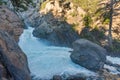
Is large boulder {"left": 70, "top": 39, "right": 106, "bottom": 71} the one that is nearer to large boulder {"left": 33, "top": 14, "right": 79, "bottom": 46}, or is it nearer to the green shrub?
large boulder {"left": 33, "top": 14, "right": 79, "bottom": 46}

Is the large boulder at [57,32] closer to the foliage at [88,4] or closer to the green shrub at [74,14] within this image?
the green shrub at [74,14]

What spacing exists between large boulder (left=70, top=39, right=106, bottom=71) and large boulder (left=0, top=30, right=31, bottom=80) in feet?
47.4

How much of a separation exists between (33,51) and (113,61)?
28.3ft

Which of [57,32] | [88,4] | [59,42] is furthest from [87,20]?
[59,42]

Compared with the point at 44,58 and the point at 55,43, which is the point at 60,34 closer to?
the point at 55,43

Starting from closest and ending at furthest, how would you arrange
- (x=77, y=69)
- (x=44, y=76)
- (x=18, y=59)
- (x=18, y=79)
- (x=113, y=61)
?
(x=18, y=79) → (x=18, y=59) → (x=44, y=76) → (x=77, y=69) → (x=113, y=61)

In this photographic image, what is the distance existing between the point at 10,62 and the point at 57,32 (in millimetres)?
27537

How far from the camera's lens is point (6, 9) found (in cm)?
1694

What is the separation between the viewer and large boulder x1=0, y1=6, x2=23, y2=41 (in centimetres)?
1614

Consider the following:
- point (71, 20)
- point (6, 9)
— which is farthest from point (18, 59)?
point (71, 20)

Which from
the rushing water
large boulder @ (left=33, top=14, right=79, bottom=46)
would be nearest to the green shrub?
large boulder @ (left=33, top=14, right=79, bottom=46)

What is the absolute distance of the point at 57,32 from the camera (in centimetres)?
4050

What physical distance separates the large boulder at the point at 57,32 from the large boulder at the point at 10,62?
25202 millimetres

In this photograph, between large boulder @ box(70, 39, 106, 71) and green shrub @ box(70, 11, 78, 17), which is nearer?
large boulder @ box(70, 39, 106, 71)
